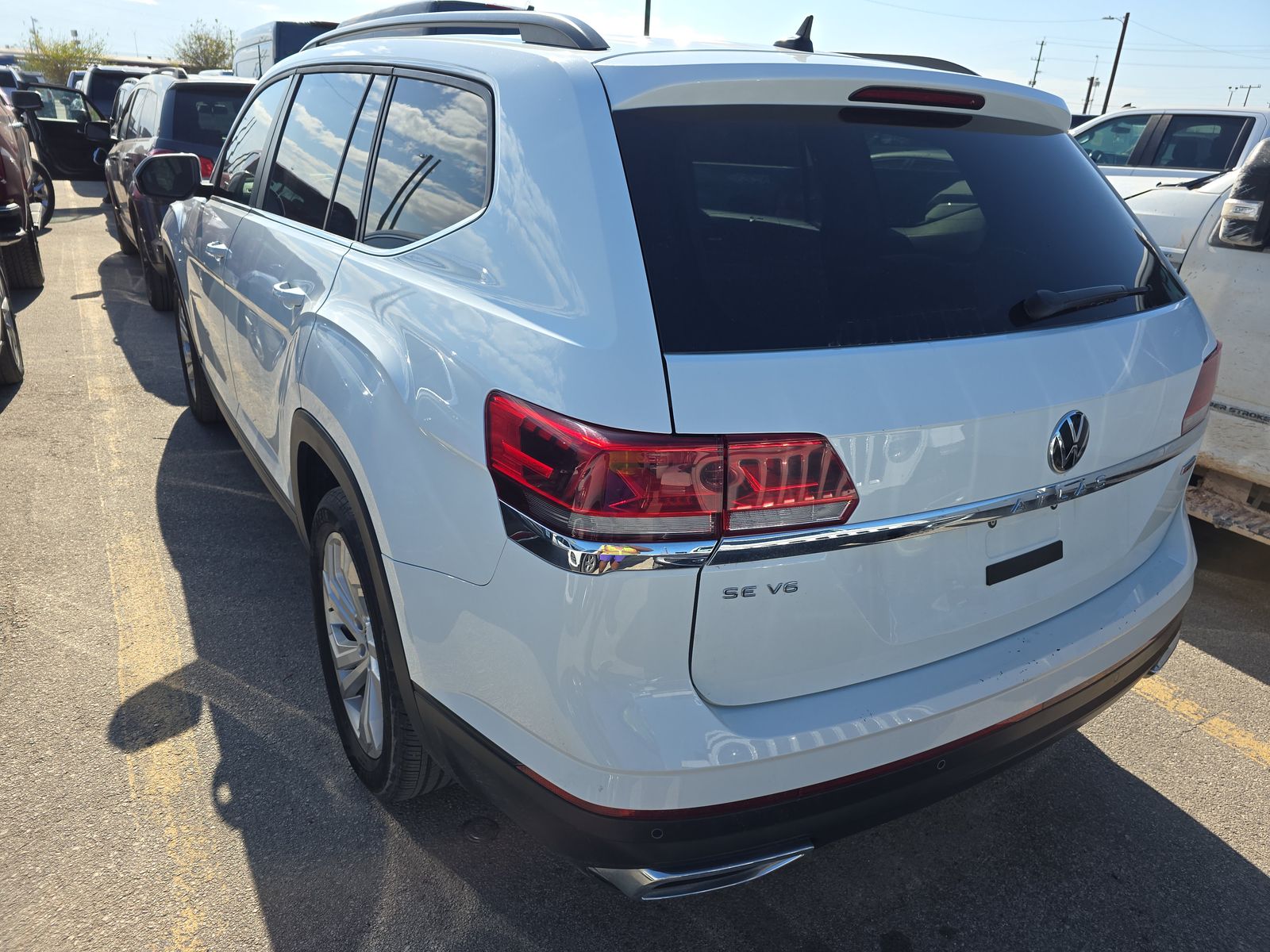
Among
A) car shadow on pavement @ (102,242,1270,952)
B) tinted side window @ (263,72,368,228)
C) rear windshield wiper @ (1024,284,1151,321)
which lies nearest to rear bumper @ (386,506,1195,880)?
car shadow on pavement @ (102,242,1270,952)

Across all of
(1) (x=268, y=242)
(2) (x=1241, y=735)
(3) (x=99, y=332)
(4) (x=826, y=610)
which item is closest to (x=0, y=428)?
(3) (x=99, y=332)

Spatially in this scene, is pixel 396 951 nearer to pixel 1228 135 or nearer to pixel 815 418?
pixel 815 418

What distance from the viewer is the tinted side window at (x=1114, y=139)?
24.3ft

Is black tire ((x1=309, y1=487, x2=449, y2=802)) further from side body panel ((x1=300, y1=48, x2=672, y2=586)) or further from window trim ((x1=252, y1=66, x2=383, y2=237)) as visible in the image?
window trim ((x1=252, y1=66, x2=383, y2=237))

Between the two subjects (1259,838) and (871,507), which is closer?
(871,507)

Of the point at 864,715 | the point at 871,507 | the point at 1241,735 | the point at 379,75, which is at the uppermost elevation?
the point at 379,75

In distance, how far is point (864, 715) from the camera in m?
1.72

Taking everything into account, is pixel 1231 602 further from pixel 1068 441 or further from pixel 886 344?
pixel 886 344

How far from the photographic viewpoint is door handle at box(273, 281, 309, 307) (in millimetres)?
2619

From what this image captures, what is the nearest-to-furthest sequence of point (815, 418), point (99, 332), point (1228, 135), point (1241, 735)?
point (815, 418), point (1241, 735), point (1228, 135), point (99, 332)

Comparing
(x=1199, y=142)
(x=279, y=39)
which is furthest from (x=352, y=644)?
(x=279, y=39)

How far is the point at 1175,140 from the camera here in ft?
23.2

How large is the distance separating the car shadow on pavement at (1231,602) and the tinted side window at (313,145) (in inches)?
135

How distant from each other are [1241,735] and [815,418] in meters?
2.39
